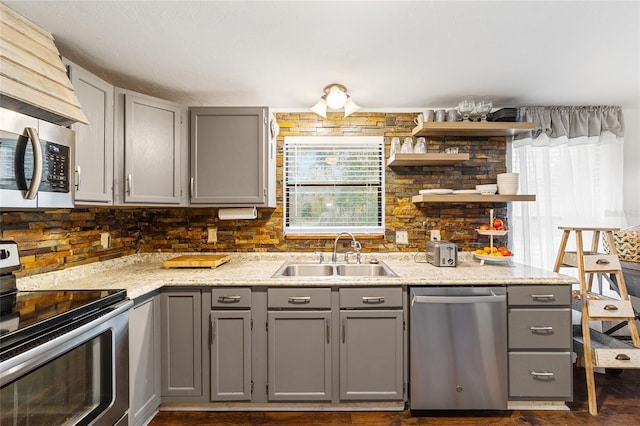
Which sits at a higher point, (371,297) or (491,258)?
(491,258)

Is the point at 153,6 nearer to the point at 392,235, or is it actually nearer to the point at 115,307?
the point at 115,307

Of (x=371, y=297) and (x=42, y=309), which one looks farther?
(x=371, y=297)

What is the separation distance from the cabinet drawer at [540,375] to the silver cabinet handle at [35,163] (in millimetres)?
2679

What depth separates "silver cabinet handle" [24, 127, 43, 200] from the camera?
4.24 feet

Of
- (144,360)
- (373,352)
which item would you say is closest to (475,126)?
(373,352)

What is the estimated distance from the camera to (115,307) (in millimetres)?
1536

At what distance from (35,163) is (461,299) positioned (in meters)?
2.29

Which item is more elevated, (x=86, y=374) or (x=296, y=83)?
(x=296, y=83)

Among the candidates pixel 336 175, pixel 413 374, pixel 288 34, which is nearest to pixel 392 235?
pixel 336 175

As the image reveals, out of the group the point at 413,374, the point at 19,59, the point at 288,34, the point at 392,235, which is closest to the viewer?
the point at 19,59

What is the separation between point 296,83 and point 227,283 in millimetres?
1471

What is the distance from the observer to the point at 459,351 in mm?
1983

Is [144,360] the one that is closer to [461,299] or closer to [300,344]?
[300,344]

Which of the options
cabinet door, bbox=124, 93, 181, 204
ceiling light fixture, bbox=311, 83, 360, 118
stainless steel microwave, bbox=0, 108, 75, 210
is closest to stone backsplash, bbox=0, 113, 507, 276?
ceiling light fixture, bbox=311, 83, 360, 118
